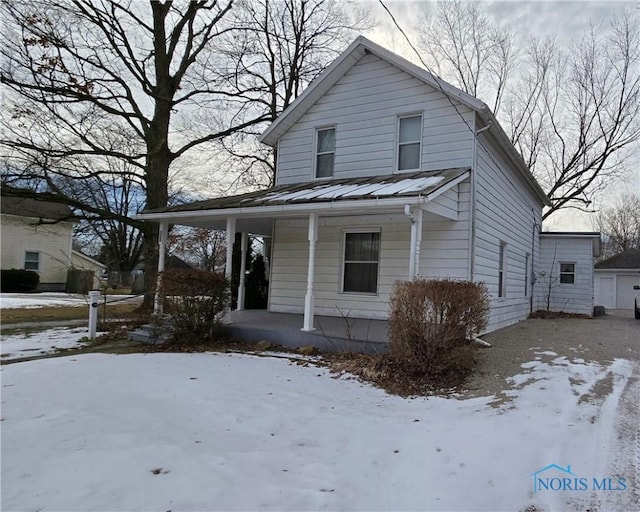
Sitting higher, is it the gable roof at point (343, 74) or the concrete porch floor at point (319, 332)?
the gable roof at point (343, 74)

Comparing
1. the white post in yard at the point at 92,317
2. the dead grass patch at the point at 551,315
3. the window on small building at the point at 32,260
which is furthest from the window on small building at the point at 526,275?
the window on small building at the point at 32,260

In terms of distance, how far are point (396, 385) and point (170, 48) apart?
561 inches

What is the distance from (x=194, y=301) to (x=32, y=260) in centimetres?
2235

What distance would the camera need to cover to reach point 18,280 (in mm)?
22766

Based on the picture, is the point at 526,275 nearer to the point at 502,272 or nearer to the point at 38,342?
the point at 502,272

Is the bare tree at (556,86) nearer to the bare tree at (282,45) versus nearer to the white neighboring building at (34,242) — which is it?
the bare tree at (282,45)

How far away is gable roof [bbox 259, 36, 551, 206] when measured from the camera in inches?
339

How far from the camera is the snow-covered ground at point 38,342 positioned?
7539mm

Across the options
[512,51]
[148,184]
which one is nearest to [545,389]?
[148,184]

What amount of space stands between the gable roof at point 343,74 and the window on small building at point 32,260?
20631 millimetres

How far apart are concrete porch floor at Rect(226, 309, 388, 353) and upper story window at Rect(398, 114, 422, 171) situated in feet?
11.9

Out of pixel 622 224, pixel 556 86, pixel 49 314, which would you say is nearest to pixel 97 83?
pixel 49 314

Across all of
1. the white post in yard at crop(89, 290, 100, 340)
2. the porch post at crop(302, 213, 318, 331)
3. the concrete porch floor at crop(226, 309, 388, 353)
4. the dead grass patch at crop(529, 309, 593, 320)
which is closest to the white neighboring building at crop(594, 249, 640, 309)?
the dead grass patch at crop(529, 309, 593, 320)

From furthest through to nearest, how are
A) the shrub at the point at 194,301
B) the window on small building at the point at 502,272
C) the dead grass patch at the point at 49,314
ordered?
1. the dead grass patch at the point at 49,314
2. the window on small building at the point at 502,272
3. the shrub at the point at 194,301
